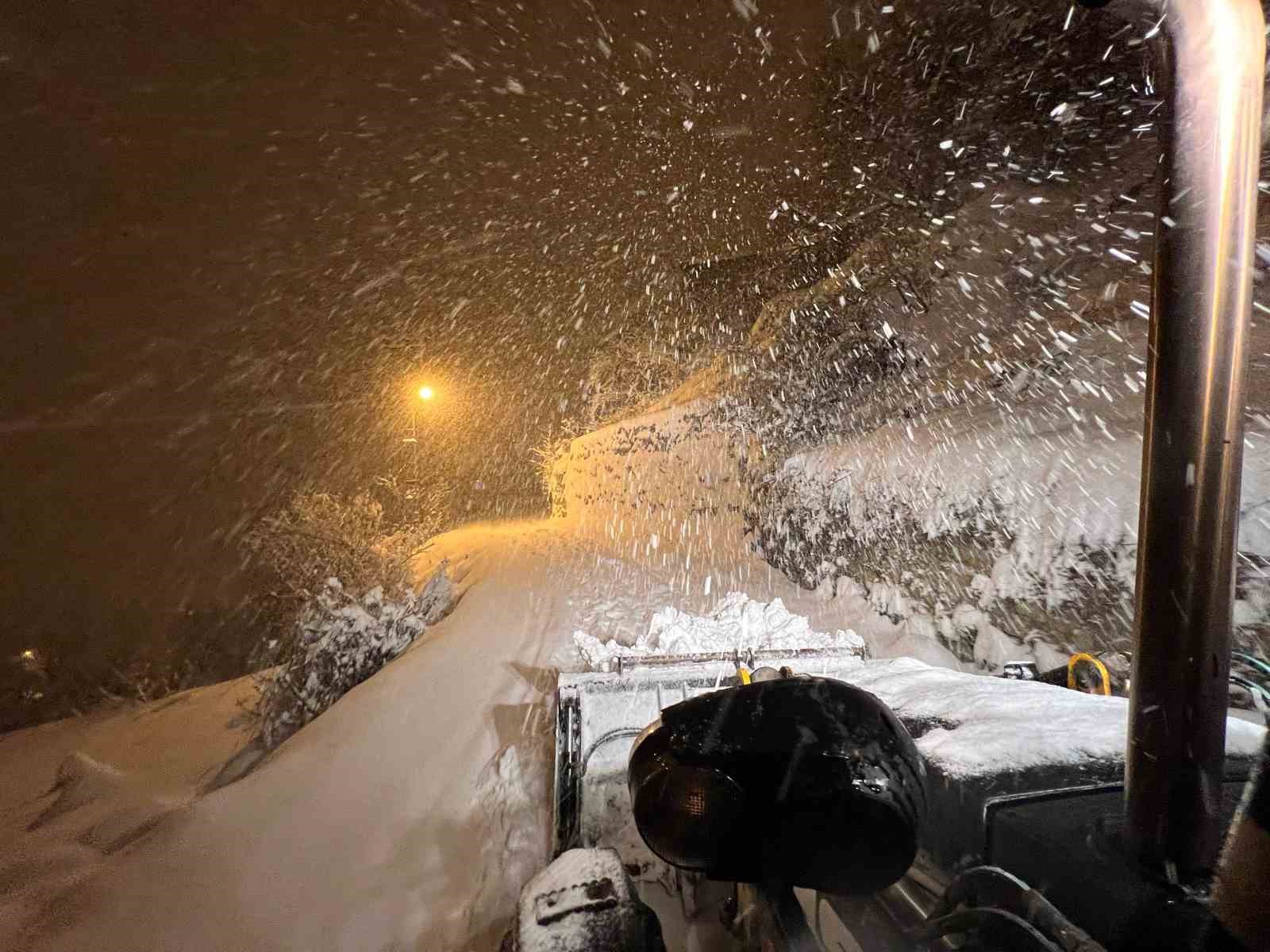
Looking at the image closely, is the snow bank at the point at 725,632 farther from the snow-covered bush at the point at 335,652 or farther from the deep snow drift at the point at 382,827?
the snow-covered bush at the point at 335,652

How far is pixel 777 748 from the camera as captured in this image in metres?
1.14

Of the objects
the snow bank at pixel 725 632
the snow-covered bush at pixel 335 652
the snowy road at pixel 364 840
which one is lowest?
the snow-covered bush at pixel 335 652

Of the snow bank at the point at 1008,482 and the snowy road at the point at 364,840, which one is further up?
the snow bank at the point at 1008,482

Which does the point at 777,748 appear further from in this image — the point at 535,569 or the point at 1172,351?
the point at 535,569

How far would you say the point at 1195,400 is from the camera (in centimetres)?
89

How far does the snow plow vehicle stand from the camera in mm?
893

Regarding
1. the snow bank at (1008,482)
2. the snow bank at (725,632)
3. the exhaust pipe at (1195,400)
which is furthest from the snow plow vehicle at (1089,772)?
the snow bank at (1008,482)

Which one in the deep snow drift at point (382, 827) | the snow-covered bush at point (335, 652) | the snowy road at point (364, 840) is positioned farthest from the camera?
the snow-covered bush at point (335, 652)

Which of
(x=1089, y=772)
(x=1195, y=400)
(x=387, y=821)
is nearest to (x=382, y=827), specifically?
(x=387, y=821)

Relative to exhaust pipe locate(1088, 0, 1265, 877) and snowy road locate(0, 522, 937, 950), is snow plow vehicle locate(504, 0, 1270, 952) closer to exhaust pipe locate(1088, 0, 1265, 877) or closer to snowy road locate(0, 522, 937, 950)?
exhaust pipe locate(1088, 0, 1265, 877)

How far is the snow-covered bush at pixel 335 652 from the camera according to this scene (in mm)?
8672

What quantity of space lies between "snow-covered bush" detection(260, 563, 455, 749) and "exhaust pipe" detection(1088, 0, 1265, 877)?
901 cm

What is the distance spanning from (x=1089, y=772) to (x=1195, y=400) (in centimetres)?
96

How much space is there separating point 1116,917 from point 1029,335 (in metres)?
9.62
